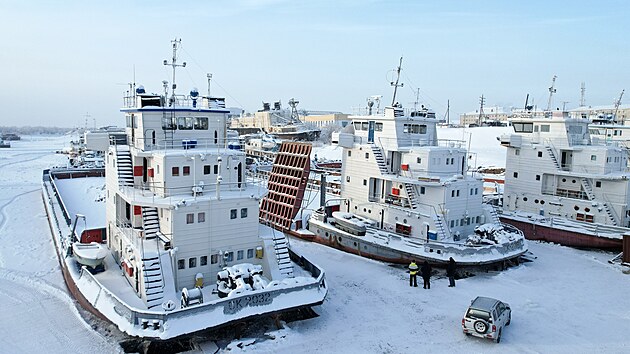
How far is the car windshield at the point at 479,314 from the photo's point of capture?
13398mm

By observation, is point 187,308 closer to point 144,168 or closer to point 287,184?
point 144,168

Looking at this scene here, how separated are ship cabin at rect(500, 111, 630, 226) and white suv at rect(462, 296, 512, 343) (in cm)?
1566

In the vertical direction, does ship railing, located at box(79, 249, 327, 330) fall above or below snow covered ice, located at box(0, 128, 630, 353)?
above

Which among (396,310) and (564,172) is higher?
(564,172)

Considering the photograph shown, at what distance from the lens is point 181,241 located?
48.7ft

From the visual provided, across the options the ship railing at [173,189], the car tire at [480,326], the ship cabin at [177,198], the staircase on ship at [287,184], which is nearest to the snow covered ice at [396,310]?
the car tire at [480,326]

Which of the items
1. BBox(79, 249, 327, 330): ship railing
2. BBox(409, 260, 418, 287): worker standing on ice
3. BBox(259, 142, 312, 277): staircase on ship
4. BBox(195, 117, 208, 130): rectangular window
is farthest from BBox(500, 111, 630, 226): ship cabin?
BBox(195, 117, 208, 130): rectangular window

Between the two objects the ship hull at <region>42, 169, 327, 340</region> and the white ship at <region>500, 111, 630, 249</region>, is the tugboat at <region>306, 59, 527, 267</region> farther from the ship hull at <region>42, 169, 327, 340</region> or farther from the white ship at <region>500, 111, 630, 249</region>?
the ship hull at <region>42, 169, 327, 340</region>

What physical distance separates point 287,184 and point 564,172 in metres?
16.4

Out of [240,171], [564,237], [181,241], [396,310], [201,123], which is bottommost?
[396,310]

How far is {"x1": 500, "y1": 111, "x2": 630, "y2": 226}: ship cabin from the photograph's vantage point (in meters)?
25.8

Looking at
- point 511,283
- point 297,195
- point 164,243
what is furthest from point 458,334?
point 297,195

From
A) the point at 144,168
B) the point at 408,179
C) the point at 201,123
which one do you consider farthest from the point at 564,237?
the point at 144,168

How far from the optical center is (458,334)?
552 inches
